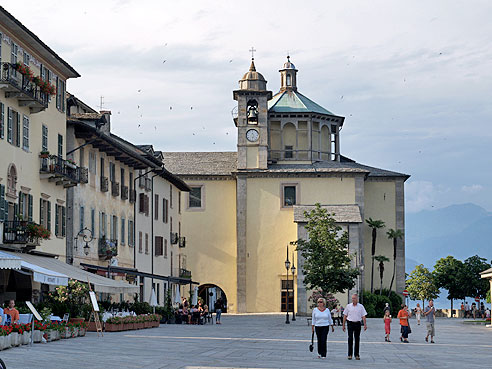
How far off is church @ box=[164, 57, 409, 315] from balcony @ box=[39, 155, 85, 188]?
39996mm

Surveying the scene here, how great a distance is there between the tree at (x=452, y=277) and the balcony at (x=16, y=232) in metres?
73.6

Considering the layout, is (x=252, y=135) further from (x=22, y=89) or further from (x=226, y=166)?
(x=22, y=89)

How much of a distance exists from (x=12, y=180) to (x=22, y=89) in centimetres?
364

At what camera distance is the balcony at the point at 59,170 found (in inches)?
1592

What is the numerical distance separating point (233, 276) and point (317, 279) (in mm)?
28981

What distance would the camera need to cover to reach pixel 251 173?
86.1 metres

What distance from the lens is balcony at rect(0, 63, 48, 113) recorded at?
115 feet

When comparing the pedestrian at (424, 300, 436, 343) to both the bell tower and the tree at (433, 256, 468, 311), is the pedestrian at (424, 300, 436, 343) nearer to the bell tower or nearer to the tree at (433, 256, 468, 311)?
the bell tower

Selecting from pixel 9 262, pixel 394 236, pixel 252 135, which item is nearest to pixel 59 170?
pixel 9 262

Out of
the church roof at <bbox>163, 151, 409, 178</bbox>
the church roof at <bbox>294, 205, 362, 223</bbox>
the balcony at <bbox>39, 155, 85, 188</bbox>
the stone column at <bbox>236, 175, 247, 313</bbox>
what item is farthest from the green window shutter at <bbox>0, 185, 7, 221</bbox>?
the church roof at <bbox>163, 151, 409, 178</bbox>

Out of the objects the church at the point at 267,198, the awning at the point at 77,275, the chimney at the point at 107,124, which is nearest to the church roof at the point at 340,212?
the church at the point at 267,198

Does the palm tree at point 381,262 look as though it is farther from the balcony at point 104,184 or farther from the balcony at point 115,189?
the balcony at point 104,184

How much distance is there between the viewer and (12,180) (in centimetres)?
3728

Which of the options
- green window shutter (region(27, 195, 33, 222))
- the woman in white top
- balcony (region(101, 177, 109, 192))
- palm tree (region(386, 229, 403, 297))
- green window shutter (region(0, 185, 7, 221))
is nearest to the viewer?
the woman in white top
